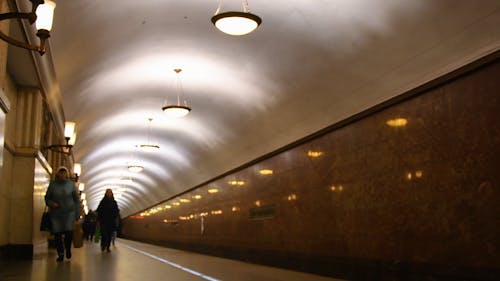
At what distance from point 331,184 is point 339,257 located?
1400mm

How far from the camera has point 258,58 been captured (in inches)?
432

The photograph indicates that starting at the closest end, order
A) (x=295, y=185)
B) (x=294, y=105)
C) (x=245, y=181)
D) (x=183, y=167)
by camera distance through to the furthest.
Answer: (x=294, y=105), (x=295, y=185), (x=245, y=181), (x=183, y=167)

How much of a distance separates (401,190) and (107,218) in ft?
30.1

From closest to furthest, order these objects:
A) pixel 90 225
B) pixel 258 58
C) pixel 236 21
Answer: pixel 236 21, pixel 258 58, pixel 90 225

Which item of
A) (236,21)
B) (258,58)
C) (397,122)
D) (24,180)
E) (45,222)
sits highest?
(258,58)

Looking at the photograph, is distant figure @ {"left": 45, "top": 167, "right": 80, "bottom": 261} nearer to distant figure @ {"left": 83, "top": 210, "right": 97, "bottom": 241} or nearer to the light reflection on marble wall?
the light reflection on marble wall

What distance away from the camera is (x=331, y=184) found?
10664mm

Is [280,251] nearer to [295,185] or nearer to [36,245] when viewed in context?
[295,185]

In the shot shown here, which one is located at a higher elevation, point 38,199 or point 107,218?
point 38,199

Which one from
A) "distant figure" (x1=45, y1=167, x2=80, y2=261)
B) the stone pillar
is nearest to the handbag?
the stone pillar

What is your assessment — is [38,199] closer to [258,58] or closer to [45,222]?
[45,222]

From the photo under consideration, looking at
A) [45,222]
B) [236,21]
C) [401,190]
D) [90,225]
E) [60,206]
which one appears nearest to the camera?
[236,21]

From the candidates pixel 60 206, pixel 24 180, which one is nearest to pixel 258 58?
pixel 60 206

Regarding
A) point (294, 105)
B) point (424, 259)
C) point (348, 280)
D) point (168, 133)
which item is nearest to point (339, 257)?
point (348, 280)
